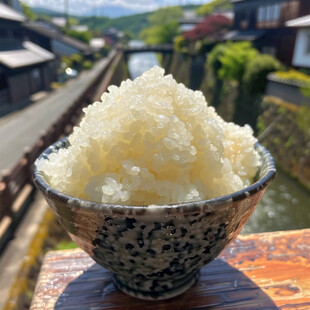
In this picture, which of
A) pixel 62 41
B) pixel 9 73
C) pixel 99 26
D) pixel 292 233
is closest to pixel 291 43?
pixel 9 73

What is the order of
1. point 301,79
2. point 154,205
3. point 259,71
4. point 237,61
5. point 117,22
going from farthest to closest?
point 117,22 < point 237,61 < point 259,71 < point 301,79 < point 154,205

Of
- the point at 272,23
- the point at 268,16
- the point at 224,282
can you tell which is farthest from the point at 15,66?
the point at 224,282

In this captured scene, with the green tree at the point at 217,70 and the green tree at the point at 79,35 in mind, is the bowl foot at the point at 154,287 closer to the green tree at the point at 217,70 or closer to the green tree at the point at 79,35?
the green tree at the point at 217,70

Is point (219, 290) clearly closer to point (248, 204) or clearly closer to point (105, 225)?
point (248, 204)

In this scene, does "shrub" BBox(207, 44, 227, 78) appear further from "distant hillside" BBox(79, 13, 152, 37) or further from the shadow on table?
"distant hillside" BBox(79, 13, 152, 37)

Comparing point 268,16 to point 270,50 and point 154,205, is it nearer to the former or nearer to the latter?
point 270,50

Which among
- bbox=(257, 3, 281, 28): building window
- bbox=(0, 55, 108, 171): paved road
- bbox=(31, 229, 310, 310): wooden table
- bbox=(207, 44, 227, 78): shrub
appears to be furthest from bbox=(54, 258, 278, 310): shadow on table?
bbox=(257, 3, 281, 28): building window
